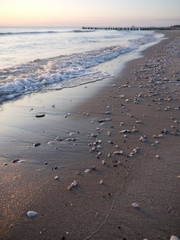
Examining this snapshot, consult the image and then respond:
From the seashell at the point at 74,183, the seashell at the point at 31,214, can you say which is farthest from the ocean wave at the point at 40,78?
the seashell at the point at 31,214

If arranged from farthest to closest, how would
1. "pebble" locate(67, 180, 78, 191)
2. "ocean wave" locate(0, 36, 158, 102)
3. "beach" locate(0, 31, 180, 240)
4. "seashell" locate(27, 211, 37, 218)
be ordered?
"ocean wave" locate(0, 36, 158, 102), "pebble" locate(67, 180, 78, 191), "seashell" locate(27, 211, 37, 218), "beach" locate(0, 31, 180, 240)

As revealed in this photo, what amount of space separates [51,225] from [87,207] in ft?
1.67

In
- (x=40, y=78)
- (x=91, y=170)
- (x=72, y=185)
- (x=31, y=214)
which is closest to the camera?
(x=31, y=214)

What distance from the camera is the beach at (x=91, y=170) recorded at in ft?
9.14

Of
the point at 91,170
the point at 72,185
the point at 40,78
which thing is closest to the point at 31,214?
the point at 72,185

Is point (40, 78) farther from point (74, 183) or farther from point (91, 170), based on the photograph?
point (74, 183)

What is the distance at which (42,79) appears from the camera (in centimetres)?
1076

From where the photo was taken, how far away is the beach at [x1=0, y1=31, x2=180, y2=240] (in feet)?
9.14

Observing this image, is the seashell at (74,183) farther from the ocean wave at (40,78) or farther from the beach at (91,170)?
the ocean wave at (40,78)

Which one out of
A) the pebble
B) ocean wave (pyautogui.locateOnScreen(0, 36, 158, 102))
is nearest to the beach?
the pebble

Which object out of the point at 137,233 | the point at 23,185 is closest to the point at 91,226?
the point at 137,233

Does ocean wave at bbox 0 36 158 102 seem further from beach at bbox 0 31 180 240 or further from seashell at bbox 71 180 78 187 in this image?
seashell at bbox 71 180 78 187

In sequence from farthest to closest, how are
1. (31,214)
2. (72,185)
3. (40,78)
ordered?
(40,78), (72,185), (31,214)

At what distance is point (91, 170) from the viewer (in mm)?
3891
